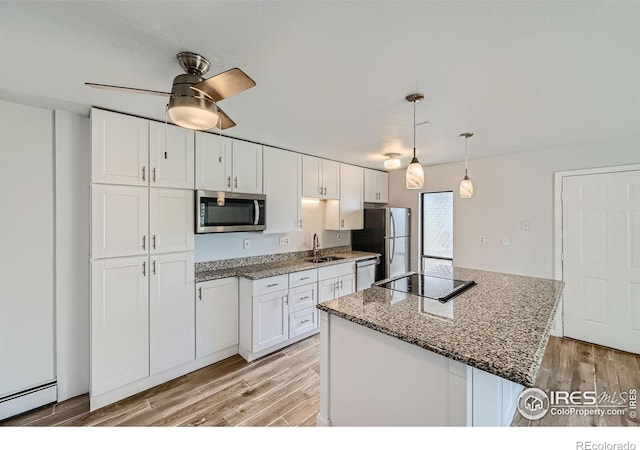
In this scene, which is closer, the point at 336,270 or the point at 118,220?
the point at 118,220

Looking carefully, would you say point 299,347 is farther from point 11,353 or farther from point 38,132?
point 38,132

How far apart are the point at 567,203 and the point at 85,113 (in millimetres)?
4854

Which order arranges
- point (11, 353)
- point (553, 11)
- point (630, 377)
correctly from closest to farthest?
1. point (553, 11)
2. point (11, 353)
3. point (630, 377)

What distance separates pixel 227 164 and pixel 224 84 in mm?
1547

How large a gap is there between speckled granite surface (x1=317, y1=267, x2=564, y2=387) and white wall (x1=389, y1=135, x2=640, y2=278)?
→ 1530mm

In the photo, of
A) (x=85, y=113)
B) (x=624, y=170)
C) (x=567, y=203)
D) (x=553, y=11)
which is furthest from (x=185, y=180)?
(x=624, y=170)

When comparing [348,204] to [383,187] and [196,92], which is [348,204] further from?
[196,92]

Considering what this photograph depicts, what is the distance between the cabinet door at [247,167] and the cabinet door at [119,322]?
1.11 meters

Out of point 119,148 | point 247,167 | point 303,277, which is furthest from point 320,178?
point 119,148

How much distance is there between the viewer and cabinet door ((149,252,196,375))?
2.31 m

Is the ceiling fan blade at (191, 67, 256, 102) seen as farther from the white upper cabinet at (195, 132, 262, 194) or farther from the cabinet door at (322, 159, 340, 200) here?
the cabinet door at (322, 159, 340, 200)

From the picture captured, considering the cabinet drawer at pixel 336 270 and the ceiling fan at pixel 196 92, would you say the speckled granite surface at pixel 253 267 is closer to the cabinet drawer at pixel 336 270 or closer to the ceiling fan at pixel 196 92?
the cabinet drawer at pixel 336 270

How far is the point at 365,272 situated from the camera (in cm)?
392

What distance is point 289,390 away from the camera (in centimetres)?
228
